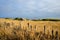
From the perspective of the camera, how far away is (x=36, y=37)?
1097 cm

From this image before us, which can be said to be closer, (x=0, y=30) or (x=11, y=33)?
(x=11, y=33)

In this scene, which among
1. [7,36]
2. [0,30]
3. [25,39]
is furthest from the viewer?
[0,30]

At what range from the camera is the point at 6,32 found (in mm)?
12242

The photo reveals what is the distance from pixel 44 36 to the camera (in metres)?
11.2

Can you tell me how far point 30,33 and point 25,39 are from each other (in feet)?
3.44

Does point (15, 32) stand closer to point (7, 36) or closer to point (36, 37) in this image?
point (7, 36)

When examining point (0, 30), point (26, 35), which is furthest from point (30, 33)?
point (0, 30)

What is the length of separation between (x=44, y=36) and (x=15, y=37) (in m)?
1.83

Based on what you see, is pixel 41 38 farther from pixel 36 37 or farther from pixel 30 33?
pixel 30 33

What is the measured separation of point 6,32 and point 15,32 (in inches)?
31.4

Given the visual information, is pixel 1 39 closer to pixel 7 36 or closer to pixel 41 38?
pixel 7 36

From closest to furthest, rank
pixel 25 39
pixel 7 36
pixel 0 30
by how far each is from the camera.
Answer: pixel 25 39, pixel 7 36, pixel 0 30

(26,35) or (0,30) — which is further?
(0,30)

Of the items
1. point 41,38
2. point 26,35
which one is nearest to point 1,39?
point 26,35
